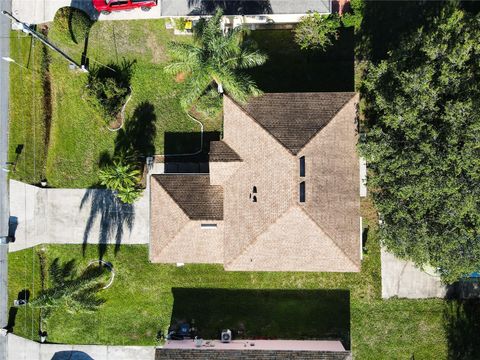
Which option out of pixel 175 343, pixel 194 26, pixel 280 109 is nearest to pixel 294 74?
pixel 280 109

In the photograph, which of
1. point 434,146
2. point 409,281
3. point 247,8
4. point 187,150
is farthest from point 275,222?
point 247,8

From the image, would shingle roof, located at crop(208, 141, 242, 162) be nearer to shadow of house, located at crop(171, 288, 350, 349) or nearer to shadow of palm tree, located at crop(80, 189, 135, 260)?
shadow of palm tree, located at crop(80, 189, 135, 260)

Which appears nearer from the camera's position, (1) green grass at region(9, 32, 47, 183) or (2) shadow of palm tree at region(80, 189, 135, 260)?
(2) shadow of palm tree at region(80, 189, 135, 260)

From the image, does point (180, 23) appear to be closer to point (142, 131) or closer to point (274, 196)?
point (142, 131)

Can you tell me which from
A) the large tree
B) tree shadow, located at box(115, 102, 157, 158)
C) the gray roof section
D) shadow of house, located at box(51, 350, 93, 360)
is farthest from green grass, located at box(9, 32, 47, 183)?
the large tree

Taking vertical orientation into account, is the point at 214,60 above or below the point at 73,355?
above

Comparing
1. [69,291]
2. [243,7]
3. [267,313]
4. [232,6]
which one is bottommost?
[267,313]

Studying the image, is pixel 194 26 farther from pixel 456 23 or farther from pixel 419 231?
pixel 419 231
